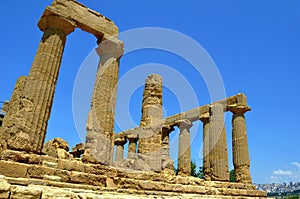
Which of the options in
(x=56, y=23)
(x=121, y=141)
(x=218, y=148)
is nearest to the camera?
(x=56, y=23)

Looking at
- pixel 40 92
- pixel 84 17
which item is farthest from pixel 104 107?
pixel 84 17

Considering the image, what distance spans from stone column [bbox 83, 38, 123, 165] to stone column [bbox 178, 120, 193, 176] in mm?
11158

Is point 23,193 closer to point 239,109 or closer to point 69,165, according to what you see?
point 69,165

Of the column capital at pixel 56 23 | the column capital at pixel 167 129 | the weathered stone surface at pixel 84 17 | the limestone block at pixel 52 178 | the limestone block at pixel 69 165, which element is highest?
the weathered stone surface at pixel 84 17

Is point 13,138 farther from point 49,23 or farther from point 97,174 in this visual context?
point 49,23

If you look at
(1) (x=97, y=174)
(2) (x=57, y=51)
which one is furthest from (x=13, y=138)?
(2) (x=57, y=51)

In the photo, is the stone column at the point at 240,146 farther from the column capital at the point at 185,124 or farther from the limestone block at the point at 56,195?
the limestone block at the point at 56,195

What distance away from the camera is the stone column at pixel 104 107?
8.69 m

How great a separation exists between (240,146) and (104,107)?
38.5 ft

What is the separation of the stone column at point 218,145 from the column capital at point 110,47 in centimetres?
997

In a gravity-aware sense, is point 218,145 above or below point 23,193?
above

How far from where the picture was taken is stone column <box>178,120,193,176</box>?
19.1 metres

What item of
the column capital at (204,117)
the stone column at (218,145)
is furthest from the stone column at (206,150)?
the stone column at (218,145)

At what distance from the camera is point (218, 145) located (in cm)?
1677
